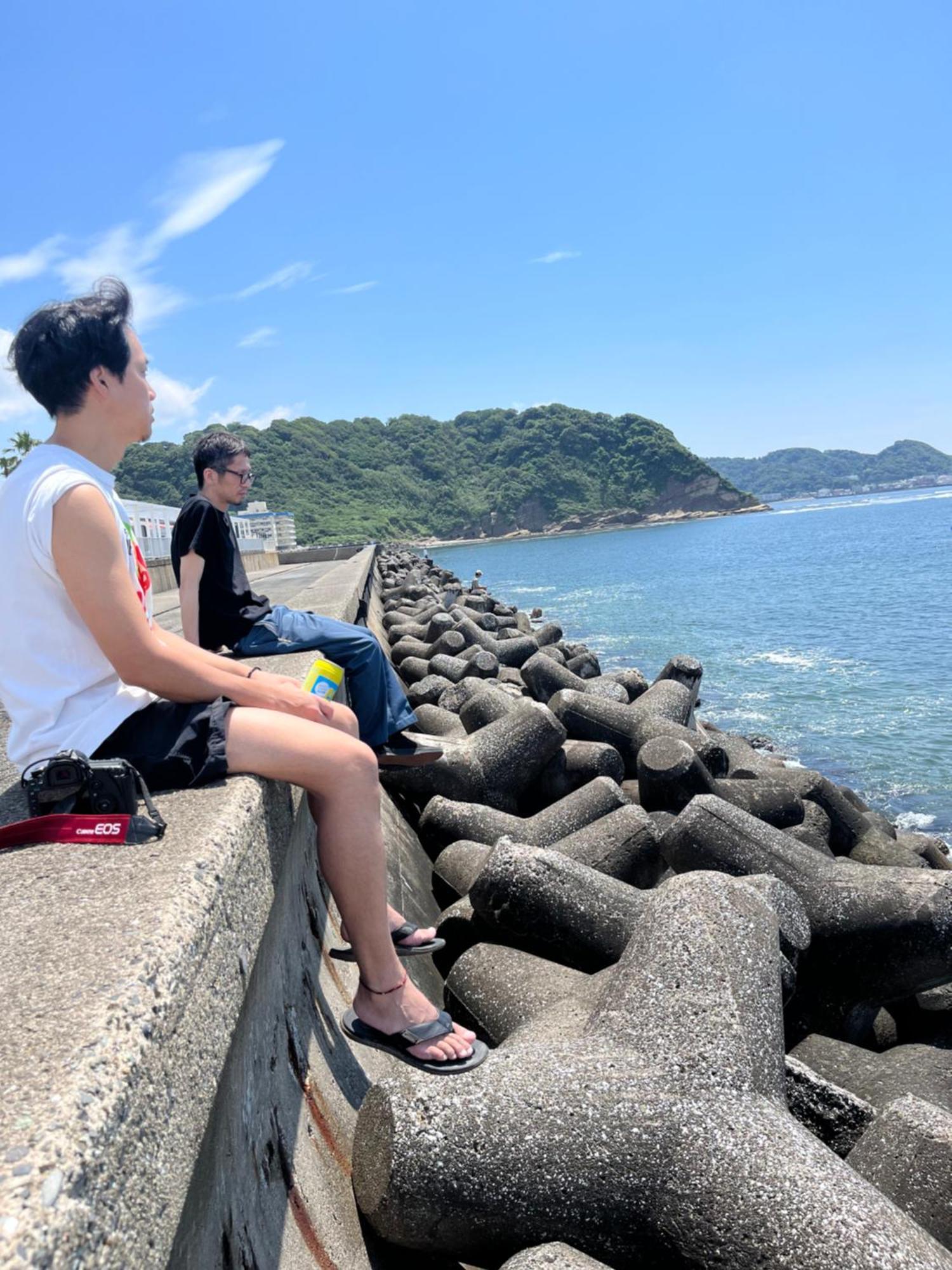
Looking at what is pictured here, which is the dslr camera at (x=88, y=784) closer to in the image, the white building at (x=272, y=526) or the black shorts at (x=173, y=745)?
the black shorts at (x=173, y=745)

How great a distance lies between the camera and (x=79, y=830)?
2061 millimetres

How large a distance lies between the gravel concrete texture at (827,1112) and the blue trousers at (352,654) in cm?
237

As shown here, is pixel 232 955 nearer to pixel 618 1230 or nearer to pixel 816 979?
pixel 618 1230

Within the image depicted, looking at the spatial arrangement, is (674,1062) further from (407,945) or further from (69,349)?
(69,349)

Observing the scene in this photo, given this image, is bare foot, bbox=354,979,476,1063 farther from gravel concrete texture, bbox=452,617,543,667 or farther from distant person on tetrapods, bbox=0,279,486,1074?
gravel concrete texture, bbox=452,617,543,667

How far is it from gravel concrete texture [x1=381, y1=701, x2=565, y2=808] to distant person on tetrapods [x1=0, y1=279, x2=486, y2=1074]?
130 inches

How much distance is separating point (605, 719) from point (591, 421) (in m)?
173

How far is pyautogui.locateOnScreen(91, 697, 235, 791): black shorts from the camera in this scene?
233cm

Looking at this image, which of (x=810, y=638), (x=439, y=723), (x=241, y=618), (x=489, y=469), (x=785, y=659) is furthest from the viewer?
(x=489, y=469)

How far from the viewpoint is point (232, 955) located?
1712 millimetres

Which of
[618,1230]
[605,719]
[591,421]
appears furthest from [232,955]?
[591,421]

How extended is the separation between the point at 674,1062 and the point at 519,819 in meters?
3.03

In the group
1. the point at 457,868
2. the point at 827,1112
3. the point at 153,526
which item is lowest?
the point at 827,1112

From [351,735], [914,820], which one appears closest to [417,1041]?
[351,735]
